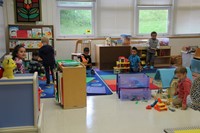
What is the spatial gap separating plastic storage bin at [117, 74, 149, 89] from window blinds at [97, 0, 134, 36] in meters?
3.30

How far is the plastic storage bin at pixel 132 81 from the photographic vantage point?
4051 millimetres

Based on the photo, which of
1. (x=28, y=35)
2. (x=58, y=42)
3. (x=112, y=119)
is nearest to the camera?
(x=112, y=119)

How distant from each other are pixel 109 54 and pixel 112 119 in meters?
3.62

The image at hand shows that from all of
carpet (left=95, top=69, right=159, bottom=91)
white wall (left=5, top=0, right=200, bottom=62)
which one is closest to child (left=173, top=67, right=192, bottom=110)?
carpet (left=95, top=69, right=159, bottom=91)

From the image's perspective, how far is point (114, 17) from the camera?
23.5ft

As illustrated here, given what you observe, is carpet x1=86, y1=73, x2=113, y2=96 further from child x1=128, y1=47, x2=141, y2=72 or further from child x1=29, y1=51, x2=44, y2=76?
child x1=29, y1=51, x2=44, y2=76

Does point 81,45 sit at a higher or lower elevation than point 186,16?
lower

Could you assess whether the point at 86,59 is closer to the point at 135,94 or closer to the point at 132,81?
the point at 132,81

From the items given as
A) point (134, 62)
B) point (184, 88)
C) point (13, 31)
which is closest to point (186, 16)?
point (134, 62)

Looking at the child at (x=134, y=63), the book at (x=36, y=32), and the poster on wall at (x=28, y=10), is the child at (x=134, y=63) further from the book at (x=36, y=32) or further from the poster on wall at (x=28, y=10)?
the poster on wall at (x=28, y=10)

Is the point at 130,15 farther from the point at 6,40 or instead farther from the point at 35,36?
the point at 6,40

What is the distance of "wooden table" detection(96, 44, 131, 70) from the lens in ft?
21.4

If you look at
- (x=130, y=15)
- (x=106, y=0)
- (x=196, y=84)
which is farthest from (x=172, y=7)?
(x=196, y=84)

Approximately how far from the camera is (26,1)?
20.9ft
